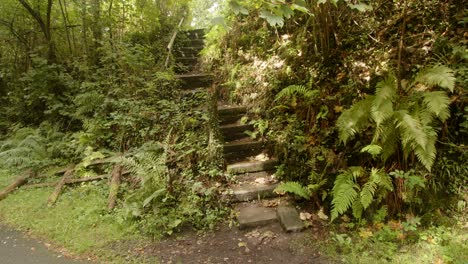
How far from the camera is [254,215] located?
4238 mm

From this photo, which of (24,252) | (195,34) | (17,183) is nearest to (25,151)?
(17,183)

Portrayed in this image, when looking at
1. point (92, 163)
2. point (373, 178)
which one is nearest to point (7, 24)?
point (92, 163)

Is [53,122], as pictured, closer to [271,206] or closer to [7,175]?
[7,175]

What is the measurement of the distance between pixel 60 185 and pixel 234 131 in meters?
3.32

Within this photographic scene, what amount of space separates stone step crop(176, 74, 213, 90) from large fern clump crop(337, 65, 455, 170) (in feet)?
14.0

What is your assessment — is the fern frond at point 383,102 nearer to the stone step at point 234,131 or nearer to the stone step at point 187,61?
the stone step at point 234,131

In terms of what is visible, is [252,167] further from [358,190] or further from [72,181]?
[72,181]

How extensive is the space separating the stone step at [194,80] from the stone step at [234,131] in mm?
2284

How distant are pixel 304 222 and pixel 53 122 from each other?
22.0 feet

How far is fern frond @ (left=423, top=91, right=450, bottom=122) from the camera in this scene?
133 inches

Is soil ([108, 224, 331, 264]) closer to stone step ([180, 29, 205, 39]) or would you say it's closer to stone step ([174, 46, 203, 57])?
stone step ([174, 46, 203, 57])

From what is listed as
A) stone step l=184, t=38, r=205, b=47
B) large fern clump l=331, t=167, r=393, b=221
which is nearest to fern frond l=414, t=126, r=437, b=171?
large fern clump l=331, t=167, r=393, b=221

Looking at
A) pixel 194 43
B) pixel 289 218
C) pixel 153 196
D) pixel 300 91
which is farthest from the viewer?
pixel 194 43

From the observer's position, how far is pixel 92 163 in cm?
589
